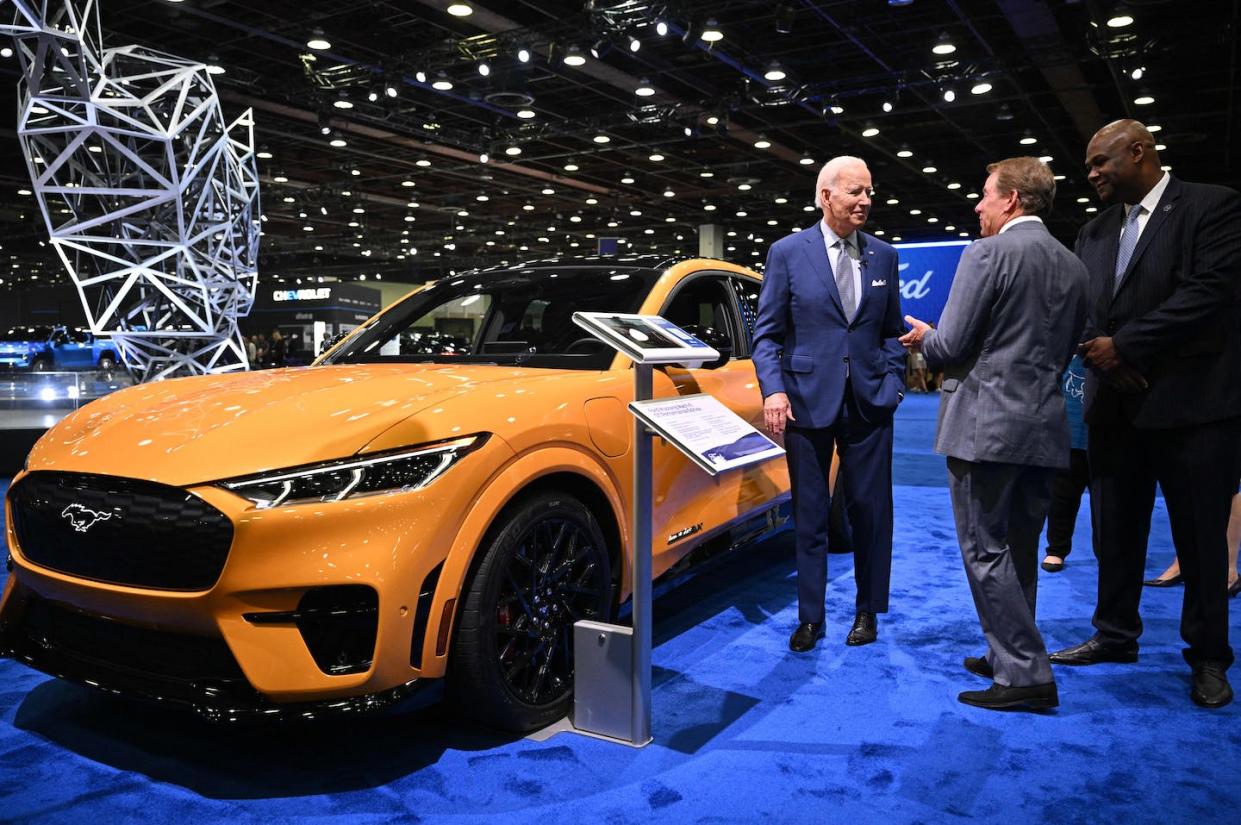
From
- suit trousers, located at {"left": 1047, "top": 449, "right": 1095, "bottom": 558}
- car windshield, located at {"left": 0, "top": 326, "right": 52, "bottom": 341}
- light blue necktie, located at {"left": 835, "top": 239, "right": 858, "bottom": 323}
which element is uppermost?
car windshield, located at {"left": 0, "top": 326, "right": 52, "bottom": 341}

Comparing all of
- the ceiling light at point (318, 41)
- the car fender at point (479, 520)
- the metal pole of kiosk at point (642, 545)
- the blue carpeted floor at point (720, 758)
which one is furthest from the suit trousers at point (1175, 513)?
the ceiling light at point (318, 41)

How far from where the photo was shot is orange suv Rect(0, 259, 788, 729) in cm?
216

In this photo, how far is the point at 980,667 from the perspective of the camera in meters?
3.29

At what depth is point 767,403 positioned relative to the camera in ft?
11.4

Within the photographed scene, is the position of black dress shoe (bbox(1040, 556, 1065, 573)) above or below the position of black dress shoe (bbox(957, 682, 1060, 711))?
below

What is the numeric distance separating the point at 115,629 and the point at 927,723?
7.73 feet

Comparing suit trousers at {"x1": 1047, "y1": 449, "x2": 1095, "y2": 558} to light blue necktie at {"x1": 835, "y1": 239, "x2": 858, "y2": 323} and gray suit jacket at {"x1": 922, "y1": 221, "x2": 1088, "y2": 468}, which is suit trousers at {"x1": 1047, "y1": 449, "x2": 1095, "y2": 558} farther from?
gray suit jacket at {"x1": 922, "y1": 221, "x2": 1088, "y2": 468}

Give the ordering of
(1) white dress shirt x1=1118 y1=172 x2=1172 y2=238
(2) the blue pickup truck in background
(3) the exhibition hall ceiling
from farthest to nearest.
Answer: (2) the blue pickup truck in background, (3) the exhibition hall ceiling, (1) white dress shirt x1=1118 y1=172 x2=1172 y2=238

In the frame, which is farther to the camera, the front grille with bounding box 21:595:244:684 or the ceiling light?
the ceiling light

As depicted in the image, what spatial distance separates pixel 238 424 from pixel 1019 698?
8.29ft

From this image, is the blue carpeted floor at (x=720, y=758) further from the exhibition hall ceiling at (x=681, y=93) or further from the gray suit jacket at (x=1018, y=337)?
the exhibition hall ceiling at (x=681, y=93)

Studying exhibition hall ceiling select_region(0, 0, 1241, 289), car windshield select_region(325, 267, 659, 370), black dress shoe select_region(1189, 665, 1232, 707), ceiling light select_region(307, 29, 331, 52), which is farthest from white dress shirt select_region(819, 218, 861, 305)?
ceiling light select_region(307, 29, 331, 52)

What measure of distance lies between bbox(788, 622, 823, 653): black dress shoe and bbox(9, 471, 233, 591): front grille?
7.28 feet

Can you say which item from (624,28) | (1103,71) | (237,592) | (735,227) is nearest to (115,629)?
(237,592)
